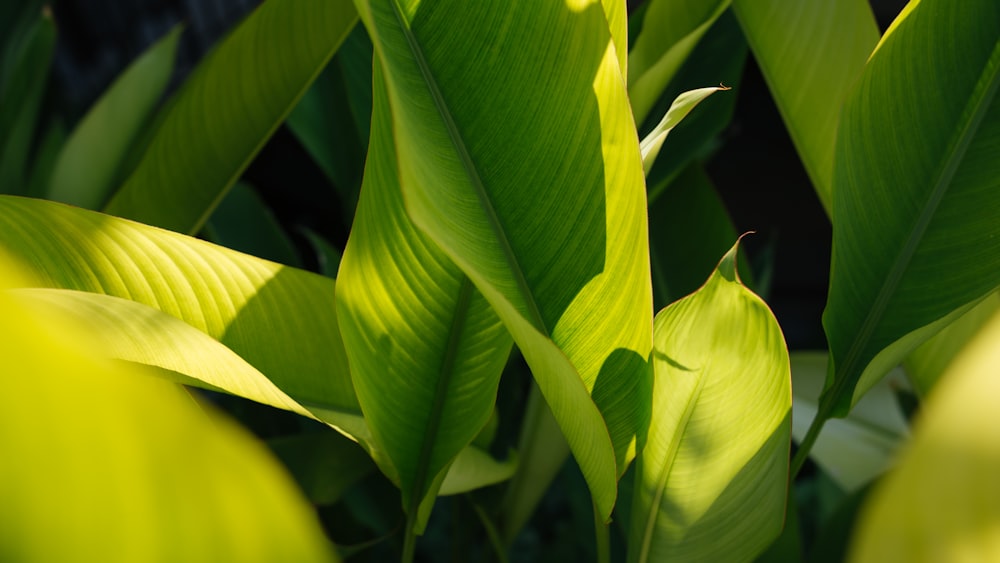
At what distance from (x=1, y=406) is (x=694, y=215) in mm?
634

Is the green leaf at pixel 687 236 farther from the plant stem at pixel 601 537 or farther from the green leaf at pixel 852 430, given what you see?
the plant stem at pixel 601 537

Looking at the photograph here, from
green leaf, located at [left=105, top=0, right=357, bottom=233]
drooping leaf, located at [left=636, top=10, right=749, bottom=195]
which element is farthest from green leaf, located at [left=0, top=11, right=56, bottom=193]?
drooping leaf, located at [left=636, top=10, right=749, bottom=195]

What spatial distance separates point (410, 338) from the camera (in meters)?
0.38

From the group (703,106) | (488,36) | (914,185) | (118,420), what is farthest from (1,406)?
(703,106)

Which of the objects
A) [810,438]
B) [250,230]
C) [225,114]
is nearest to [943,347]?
[810,438]

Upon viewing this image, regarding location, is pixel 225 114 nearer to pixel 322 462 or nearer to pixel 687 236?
pixel 322 462

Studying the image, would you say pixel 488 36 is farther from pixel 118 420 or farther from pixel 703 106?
pixel 703 106

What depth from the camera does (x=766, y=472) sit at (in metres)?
0.35

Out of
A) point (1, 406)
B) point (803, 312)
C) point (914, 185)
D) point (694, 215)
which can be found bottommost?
point (803, 312)

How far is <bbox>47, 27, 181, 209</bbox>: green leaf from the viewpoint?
0.75m

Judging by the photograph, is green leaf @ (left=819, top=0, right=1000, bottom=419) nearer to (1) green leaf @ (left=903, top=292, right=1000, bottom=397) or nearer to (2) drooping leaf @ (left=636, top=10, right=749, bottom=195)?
(1) green leaf @ (left=903, top=292, right=1000, bottom=397)

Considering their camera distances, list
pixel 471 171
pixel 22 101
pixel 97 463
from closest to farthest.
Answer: pixel 97 463 → pixel 471 171 → pixel 22 101

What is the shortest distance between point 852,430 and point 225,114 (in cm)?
54

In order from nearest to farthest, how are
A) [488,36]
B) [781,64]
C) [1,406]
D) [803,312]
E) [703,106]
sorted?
[1,406]
[488,36]
[781,64]
[703,106]
[803,312]
